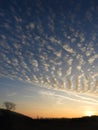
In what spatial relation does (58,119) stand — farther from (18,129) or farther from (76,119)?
(18,129)

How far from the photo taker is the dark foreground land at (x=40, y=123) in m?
29.4

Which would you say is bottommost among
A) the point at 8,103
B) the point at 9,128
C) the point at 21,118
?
the point at 9,128

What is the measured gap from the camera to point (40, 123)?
33.6 m

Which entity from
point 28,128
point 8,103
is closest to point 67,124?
point 28,128

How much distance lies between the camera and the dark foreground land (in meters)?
29.4

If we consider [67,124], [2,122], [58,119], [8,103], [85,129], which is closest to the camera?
[2,122]

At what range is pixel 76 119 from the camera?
36.0 meters

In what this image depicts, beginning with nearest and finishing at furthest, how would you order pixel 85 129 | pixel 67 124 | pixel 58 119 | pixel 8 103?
pixel 85 129 → pixel 67 124 → pixel 58 119 → pixel 8 103

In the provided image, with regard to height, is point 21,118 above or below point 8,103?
below

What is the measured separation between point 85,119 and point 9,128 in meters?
12.8

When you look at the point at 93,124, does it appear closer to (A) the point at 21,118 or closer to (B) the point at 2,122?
(A) the point at 21,118

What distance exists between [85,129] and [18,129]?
347 inches

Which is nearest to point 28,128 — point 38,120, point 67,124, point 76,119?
point 38,120

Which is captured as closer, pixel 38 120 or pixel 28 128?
pixel 28 128
